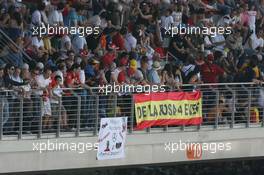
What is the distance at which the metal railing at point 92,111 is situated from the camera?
65.2ft

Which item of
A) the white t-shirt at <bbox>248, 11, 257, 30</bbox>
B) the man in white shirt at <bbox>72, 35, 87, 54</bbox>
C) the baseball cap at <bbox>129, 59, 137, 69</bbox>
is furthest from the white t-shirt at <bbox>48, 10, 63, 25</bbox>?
the white t-shirt at <bbox>248, 11, 257, 30</bbox>

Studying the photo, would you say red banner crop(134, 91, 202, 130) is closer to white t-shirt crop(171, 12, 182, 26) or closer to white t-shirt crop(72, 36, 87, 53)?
white t-shirt crop(72, 36, 87, 53)

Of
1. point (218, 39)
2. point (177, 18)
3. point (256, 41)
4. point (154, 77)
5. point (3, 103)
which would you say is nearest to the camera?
point (3, 103)

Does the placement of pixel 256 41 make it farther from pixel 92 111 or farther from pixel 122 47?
pixel 92 111

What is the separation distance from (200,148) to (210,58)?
8.61ft

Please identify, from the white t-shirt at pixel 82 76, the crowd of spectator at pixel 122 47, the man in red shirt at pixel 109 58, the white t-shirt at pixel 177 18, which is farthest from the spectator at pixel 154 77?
the white t-shirt at pixel 177 18

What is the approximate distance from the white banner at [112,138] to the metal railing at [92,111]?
0.14 metres

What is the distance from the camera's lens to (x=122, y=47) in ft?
75.4

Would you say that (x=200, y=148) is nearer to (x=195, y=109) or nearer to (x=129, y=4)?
(x=195, y=109)

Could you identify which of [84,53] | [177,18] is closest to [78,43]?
[84,53]

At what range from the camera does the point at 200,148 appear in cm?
2205

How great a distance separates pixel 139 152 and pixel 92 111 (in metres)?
1.19

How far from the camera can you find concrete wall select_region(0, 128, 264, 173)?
65.0 feet

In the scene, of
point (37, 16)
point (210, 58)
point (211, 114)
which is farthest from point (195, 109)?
point (37, 16)
